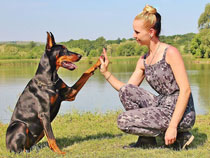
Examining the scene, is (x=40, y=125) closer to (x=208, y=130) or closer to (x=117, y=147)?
(x=117, y=147)

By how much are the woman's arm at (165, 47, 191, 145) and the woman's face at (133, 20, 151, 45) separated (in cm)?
33

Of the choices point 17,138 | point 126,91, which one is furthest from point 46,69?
point 126,91

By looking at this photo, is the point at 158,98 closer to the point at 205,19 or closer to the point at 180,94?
the point at 180,94

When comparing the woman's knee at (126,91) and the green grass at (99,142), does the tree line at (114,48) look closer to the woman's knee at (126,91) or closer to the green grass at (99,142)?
the green grass at (99,142)

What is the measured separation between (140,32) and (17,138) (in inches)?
67.6

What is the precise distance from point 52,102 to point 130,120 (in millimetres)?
886

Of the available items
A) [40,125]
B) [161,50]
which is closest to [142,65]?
[161,50]

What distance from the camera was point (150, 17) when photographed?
3090mm

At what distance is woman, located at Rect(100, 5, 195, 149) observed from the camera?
297 cm

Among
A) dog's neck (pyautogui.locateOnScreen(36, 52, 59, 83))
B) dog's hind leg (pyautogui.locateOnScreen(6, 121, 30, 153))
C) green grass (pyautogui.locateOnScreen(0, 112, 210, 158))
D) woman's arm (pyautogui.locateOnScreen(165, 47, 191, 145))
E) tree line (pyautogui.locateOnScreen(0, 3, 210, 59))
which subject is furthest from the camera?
tree line (pyautogui.locateOnScreen(0, 3, 210, 59))

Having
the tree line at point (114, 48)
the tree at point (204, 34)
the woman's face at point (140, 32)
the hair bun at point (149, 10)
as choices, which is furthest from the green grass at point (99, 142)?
the tree at point (204, 34)

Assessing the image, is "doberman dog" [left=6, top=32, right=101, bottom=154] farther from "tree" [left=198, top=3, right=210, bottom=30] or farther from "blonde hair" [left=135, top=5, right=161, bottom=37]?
"tree" [left=198, top=3, right=210, bottom=30]

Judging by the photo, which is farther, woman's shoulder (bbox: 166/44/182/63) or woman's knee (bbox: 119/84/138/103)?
woman's knee (bbox: 119/84/138/103)

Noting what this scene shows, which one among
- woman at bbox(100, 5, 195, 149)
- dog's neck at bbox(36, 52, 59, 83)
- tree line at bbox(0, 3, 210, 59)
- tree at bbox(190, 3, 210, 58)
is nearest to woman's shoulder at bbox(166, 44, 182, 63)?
woman at bbox(100, 5, 195, 149)
